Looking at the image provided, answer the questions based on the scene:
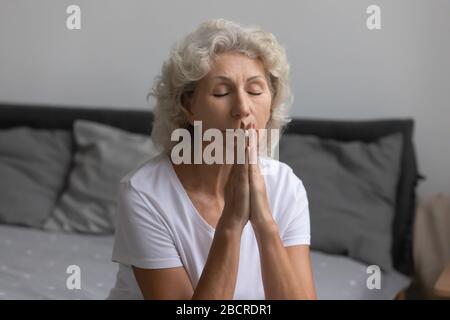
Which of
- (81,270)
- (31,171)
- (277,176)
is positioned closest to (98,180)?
(31,171)

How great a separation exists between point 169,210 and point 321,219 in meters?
1.17

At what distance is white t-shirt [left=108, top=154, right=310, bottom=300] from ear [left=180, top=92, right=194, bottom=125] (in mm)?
102

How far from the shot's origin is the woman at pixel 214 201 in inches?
50.6

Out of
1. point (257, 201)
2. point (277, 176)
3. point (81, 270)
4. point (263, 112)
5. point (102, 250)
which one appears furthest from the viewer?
point (102, 250)

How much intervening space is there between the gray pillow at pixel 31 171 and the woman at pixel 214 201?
1.36m

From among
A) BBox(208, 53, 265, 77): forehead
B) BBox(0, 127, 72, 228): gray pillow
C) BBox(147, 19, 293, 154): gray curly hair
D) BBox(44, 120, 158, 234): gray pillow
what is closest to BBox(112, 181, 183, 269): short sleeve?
BBox(147, 19, 293, 154): gray curly hair

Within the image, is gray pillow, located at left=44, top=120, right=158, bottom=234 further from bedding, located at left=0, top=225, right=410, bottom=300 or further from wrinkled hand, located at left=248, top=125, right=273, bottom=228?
wrinkled hand, located at left=248, top=125, right=273, bottom=228

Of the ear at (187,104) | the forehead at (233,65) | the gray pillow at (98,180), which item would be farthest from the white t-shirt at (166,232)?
the gray pillow at (98,180)

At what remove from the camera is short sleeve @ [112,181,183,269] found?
4.49 feet

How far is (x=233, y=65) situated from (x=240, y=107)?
0.27 ft

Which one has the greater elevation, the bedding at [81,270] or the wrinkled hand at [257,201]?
the wrinkled hand at [257,201]

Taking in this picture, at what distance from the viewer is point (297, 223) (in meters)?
1.48

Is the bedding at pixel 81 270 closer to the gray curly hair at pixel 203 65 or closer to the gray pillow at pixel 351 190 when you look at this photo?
the gray pillow at pixel 351 190

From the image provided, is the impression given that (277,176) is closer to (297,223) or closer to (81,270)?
(297,223)
